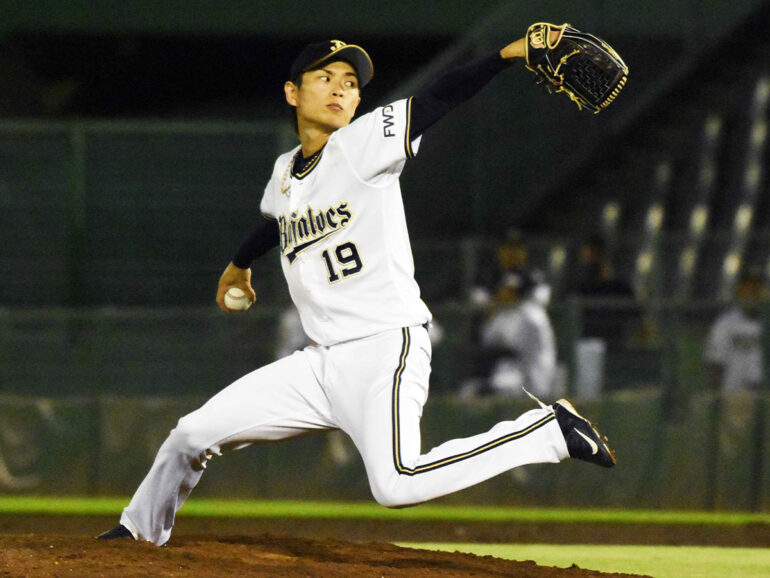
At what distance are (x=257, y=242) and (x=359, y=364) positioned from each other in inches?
34.1

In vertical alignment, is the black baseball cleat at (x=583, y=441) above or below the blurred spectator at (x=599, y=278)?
below

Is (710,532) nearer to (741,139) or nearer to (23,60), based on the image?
(741,139)

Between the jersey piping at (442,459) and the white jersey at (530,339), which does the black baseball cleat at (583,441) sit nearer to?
the jersey piping at (442,459)

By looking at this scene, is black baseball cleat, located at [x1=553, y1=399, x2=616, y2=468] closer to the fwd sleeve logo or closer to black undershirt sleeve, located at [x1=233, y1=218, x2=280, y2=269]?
the fwd sleeve logo

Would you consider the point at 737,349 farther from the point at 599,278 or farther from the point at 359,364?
the point at 359,364

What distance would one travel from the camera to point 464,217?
10523mm

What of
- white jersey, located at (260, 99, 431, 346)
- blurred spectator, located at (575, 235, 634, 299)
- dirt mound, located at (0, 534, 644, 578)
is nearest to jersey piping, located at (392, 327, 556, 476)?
white jersey, located at (260, 99, 431, 346)

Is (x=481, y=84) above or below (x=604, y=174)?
below

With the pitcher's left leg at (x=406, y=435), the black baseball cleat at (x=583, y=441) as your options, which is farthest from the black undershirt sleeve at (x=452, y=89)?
the black baseball cleat at (x=583, y=441)

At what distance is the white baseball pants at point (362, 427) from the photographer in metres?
4.02

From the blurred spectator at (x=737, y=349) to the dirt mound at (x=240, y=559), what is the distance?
383cm

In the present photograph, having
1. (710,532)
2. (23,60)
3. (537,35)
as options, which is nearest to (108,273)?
(710,532)

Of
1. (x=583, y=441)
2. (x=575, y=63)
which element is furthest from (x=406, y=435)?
(x=575, y=63)

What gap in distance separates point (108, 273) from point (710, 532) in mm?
5029
